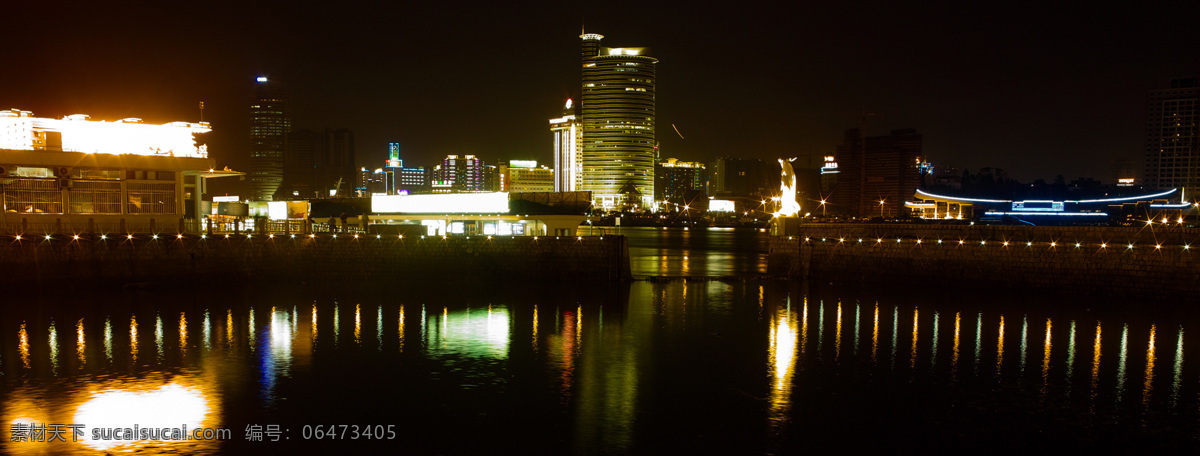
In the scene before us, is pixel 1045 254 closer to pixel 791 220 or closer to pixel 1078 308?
pixel 1078 308

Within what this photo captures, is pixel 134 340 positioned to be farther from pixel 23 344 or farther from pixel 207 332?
pixel 23 344

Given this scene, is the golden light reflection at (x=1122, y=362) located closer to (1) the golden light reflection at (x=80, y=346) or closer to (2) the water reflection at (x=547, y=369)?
(2) the water reflection at (x=547, y=369)

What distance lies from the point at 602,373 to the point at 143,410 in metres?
9.46

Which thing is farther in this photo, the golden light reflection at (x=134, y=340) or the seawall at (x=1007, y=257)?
the seawall at (x=1007, y=257)

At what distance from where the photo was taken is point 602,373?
711 inches

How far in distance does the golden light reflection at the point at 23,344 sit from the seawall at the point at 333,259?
303 inches

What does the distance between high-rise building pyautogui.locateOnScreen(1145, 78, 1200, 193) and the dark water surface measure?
13906cm

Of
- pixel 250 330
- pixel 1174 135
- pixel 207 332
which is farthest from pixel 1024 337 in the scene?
pixel 1174 135

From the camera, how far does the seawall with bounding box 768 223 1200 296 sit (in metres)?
29.1

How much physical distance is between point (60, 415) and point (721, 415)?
40.2 ft

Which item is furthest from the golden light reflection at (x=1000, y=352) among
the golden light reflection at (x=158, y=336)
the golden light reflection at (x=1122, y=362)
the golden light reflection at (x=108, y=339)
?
the golden light reflection at (x=108, y=339)

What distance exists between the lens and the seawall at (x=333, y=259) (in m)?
30.1

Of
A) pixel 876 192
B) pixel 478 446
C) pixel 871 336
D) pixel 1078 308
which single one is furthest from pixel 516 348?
pixel 876 192

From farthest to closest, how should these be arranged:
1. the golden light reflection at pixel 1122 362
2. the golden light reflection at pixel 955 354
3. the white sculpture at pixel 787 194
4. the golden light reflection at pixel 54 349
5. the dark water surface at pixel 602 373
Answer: the white sculpture at pixel 787 194, the golden light reflection at pixel 955 354, the golden light reflection at pixel 54 349, the golden light reflection at pixel 1122 362, the dark water surface at pixel 602 373
